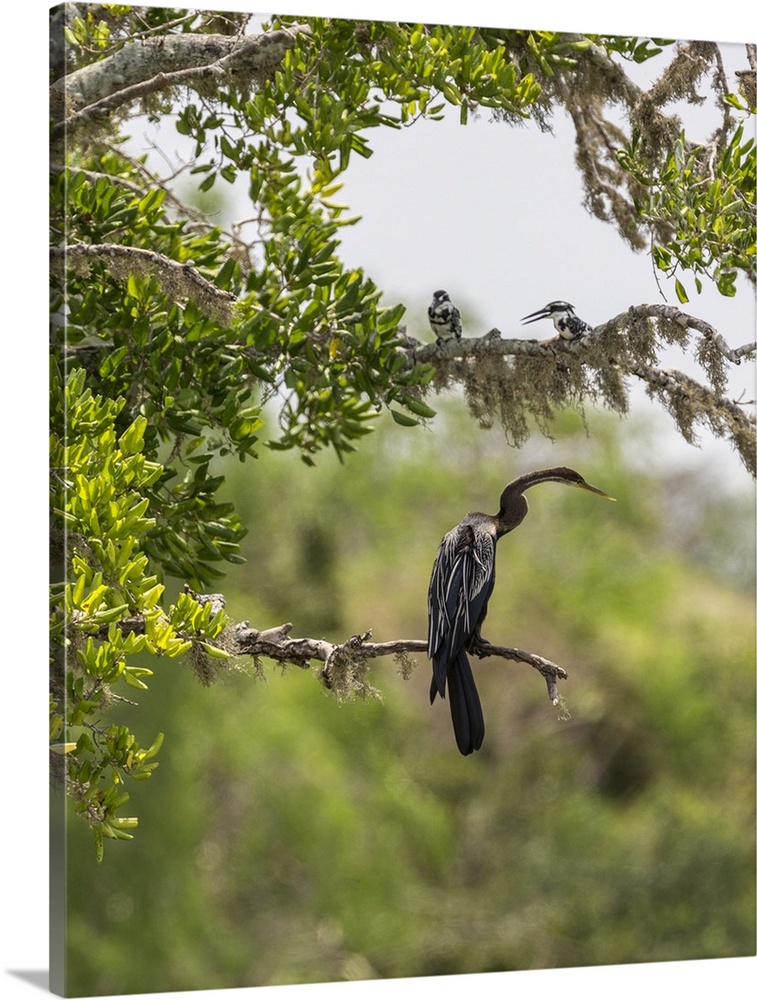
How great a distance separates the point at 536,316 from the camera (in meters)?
4.05

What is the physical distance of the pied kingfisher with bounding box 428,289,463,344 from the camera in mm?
3949

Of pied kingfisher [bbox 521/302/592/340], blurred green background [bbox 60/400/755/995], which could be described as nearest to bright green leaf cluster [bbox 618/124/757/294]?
pied kingfisher [bbox 521/302/592/340]

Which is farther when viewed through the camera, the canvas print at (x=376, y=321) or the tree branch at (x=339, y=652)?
the tree branch at (x=339, y=652)

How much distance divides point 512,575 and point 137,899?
2840mm

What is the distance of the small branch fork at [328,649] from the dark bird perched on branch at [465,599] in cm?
6

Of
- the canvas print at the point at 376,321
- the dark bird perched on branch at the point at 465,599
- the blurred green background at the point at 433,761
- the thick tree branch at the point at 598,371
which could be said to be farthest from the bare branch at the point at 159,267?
the blurred green background at the point at 433,761

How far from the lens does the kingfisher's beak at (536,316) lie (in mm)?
4043

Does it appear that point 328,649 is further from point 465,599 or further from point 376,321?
point 376,321

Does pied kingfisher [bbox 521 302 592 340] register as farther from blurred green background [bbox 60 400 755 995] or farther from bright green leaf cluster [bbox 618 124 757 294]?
blurred green background [bbox 60 400 755 995]

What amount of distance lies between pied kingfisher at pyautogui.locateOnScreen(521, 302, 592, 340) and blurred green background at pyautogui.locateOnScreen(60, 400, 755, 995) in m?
1.46

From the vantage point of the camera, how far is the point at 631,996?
3.69 m

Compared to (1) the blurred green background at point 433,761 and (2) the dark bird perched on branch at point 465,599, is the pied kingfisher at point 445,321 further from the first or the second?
(1) the blurred green background at point 433,761

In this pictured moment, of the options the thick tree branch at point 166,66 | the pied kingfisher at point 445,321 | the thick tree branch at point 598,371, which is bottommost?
the thick tree branch at point 598,371

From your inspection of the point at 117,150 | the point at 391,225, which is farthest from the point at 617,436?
Answer: the point at 117,150
